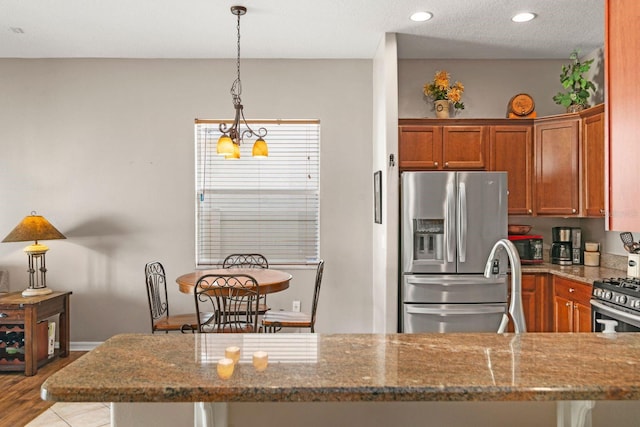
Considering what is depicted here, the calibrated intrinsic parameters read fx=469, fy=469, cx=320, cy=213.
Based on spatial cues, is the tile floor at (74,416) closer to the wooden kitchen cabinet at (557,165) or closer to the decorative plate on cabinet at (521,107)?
the wooden kitchen cabinet at (557,165)

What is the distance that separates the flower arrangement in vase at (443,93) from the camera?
431 cm

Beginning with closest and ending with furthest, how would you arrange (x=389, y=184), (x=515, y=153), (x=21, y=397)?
(x=21, y=397), (x=389, y=184), (x=515, y=153)

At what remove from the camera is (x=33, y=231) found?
4059 millimetres

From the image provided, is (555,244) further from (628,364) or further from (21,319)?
(21,319)

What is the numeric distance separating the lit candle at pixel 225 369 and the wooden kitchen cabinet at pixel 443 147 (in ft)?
10.8

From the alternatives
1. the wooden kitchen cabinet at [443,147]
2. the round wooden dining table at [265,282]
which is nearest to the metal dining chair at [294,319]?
the round wooden dining table at [265,282]

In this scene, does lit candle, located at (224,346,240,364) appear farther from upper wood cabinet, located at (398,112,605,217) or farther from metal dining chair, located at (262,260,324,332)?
upper wood cabinet, located at (398,112,605,217)

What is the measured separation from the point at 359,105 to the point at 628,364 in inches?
144

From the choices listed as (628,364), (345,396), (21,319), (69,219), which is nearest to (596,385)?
(628,364)

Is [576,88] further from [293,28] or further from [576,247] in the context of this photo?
[293,28]

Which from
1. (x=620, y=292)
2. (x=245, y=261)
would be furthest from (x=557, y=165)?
(x=245, y=261)

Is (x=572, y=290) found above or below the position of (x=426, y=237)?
below

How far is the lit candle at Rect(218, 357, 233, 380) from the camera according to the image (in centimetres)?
112

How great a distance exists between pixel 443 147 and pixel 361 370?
3376 millimetres
